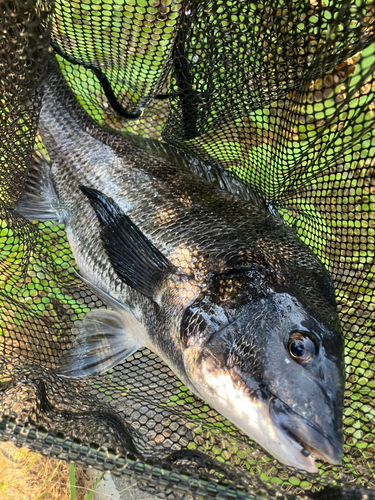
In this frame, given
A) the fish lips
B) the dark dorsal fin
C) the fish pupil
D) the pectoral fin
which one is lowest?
the pectoral fin

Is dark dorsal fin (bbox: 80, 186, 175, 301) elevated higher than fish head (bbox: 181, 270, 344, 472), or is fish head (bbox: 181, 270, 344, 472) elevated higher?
dark dorsal fin (bbox: 80, 186, 175, 301)

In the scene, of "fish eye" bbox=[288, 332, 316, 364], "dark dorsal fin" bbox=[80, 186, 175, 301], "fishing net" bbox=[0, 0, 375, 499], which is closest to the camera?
"fish eye" bbox=[288, 332, 316, 364]

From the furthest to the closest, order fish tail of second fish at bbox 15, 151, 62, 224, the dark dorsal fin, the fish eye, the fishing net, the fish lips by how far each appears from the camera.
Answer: fish tail of second fish at bbox 15, 151, 62, 224, the dark dorsal fin, the fishing net, the fish eye, the fish lips

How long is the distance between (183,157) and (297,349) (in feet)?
4.72

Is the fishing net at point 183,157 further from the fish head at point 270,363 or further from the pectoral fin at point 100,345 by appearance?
the fish head at point 270,363

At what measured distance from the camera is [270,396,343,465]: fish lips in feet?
3.87

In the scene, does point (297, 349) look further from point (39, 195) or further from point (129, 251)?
point (39, 195)

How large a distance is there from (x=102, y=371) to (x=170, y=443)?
21.4 inches

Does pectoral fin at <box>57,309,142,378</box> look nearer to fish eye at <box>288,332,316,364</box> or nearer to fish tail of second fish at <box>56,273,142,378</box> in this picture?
fish tail of second fish at <box>56,273,142,378</box>

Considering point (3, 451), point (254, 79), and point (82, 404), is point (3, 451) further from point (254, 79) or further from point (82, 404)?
point (254, 79)

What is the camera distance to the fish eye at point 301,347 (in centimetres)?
129

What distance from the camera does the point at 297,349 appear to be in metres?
1.30

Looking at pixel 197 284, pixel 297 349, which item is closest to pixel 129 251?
pixel 197 284

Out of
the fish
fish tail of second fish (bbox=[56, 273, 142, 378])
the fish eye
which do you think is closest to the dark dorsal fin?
the fish
